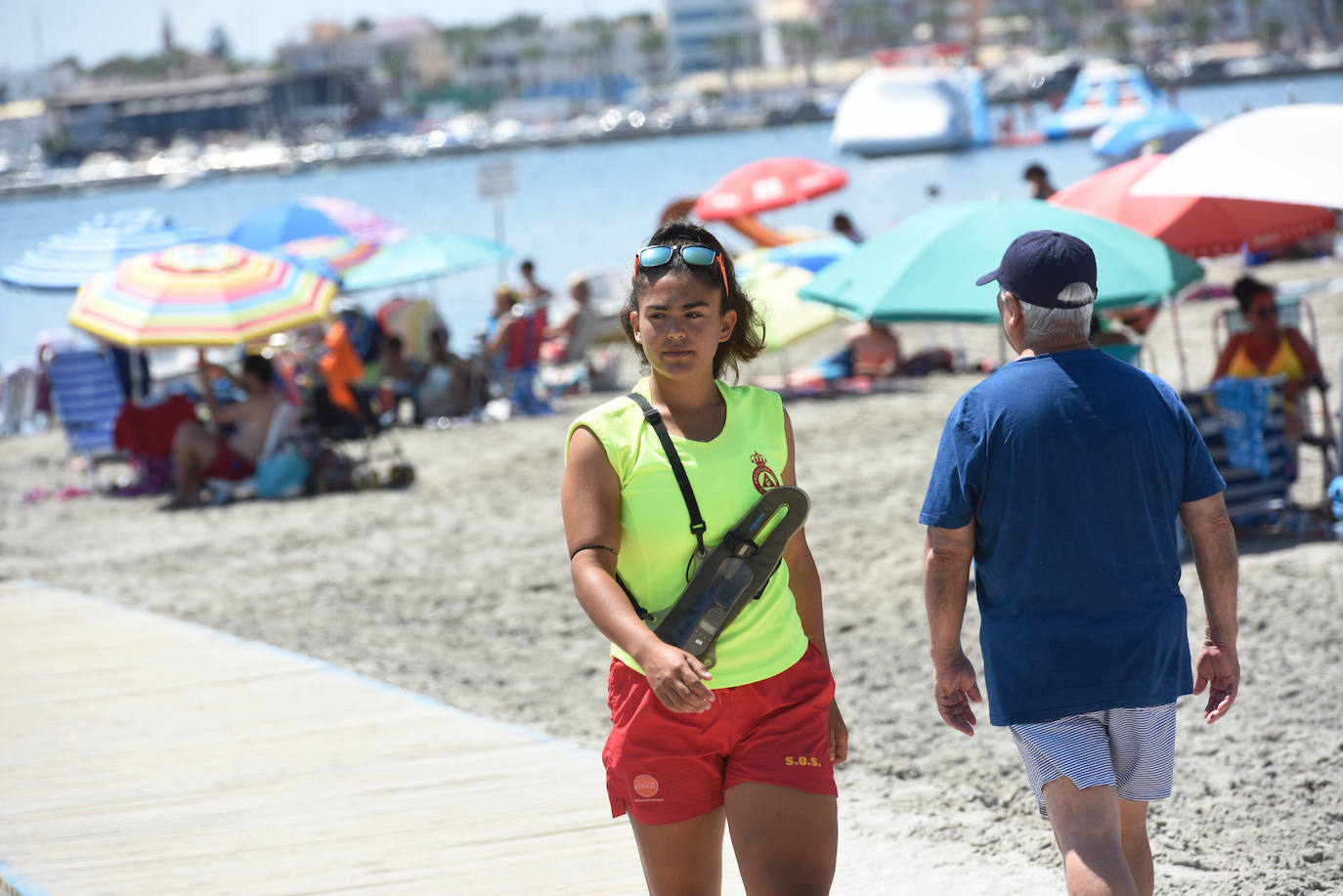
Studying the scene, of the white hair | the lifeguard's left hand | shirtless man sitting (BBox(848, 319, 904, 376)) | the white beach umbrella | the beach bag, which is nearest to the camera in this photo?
the white hair

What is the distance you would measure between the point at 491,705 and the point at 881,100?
60337 millimetres

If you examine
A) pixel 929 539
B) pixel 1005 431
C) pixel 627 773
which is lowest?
pixel 627 773

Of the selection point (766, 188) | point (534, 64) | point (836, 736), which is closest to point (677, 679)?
point (836, 736)

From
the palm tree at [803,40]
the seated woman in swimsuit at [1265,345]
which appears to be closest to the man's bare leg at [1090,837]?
the seated woman in swimsuit at [1265,345]

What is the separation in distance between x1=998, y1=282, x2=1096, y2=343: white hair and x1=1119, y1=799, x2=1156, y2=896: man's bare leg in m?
Answer: 0.84

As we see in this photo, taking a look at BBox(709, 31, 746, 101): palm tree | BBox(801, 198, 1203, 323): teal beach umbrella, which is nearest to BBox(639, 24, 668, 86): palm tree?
BBox(709, 31, 746, 101): palm tree

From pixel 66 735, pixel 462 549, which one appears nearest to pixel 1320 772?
pixel 66 735

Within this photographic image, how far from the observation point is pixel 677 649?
2.36m

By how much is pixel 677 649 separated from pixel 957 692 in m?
0.59

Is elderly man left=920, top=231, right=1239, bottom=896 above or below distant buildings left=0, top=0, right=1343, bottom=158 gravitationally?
below

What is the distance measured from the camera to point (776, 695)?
8.25ft

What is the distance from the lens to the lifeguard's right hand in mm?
2277

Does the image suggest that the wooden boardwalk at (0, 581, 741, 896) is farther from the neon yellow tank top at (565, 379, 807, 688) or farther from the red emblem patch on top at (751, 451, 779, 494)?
the red emblem patch on top at (751, 451, 779, 494)

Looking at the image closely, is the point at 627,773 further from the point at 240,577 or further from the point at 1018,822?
the point at 240,577
